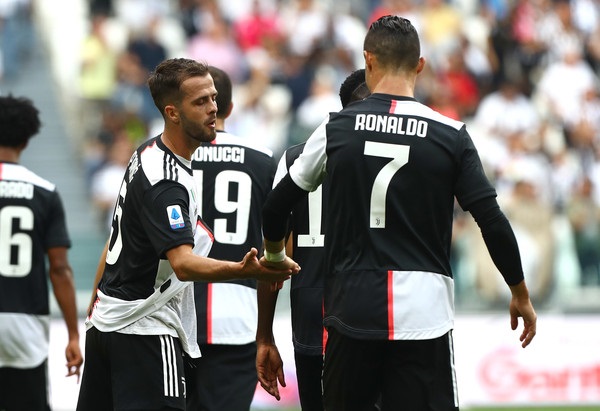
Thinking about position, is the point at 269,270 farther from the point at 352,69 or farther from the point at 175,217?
the point at 352,69

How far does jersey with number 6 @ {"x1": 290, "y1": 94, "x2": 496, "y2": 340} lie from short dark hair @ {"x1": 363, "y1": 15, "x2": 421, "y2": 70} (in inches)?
7.5

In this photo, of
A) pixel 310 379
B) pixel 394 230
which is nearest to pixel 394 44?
pixel 394 230

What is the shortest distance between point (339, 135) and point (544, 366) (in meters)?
8.60

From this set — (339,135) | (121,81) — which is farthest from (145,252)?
(121,81)

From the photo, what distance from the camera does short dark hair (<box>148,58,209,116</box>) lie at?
6.00 m

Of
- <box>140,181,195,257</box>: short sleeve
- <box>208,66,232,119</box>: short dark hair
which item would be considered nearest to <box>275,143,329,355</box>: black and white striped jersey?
<box>208,66,232,119</box>: short dark hair

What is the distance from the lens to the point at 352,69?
59.1 feet

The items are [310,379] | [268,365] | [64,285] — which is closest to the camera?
[268,365]

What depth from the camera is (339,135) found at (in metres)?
5.61

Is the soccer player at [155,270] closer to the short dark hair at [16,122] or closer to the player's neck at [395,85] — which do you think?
the player's neck at [395,85]

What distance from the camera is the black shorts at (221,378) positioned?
7094 millimetres

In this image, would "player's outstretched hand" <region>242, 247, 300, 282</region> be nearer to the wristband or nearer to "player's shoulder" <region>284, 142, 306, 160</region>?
the wristband

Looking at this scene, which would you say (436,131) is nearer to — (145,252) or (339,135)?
(339,135)

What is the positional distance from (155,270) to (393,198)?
1.22 m
